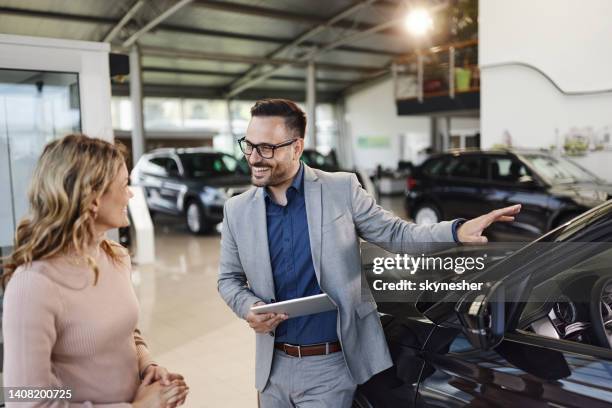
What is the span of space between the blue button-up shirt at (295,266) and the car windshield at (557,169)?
575 centimetres

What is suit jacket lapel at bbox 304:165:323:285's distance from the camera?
1650 mm

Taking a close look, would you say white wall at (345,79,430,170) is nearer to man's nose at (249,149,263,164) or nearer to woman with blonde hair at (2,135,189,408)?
man's nose at (249,149,263,164)

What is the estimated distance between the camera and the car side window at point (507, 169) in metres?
6.92

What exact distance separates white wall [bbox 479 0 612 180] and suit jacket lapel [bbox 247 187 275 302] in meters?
7.37

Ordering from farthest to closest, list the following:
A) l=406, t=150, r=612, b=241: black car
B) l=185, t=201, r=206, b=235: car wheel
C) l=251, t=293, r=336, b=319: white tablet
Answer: l=185, t=201, r=206, b=235: car wheel → l=406, t=150, r=612, b=241: black car → l=251, t=293, r=336, b=319: white tablet

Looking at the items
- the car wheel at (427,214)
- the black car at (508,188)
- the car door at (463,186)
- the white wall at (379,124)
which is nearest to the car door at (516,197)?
the black car at (508,188)

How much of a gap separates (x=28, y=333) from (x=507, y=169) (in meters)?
6.85

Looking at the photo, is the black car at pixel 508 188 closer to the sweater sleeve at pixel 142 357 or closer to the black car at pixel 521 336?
the black car at pixel 521 336

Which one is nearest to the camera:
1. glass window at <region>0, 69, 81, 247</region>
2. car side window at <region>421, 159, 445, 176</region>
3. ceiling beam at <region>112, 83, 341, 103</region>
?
glass window at <region>0, 69, 81, 247</region>

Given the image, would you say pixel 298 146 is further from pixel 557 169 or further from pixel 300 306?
pixel 557 169

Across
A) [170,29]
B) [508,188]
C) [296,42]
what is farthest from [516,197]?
[296,42]

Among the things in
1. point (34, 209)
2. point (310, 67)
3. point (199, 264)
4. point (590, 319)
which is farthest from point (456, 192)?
point (310, 67)

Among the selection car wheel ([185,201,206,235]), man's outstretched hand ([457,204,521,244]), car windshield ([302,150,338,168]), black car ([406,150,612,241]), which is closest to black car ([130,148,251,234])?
car wheel ([185,201,206,235])

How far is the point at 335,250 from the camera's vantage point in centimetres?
167
